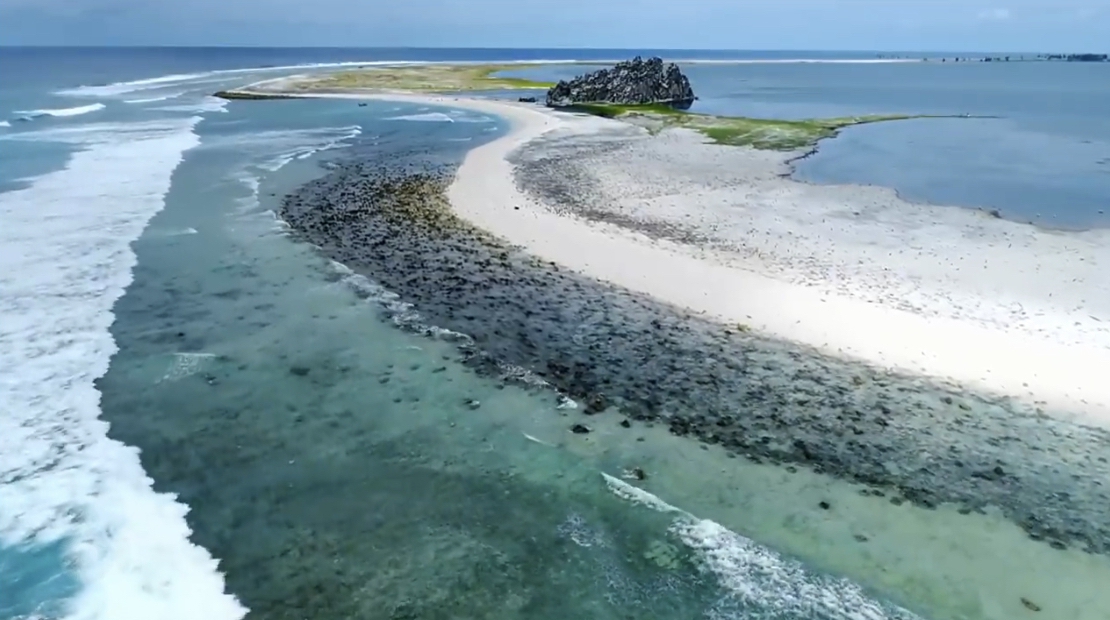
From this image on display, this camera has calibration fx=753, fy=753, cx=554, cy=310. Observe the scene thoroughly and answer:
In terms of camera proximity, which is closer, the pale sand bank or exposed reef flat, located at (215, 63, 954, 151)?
the pale sand bank

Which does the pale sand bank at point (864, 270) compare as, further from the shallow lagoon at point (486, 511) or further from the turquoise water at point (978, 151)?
the shallow lagoon at point (486, 511)

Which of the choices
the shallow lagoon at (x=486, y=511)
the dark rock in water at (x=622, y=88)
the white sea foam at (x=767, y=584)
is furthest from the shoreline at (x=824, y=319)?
the dark rock in water at (x=622, y=88)

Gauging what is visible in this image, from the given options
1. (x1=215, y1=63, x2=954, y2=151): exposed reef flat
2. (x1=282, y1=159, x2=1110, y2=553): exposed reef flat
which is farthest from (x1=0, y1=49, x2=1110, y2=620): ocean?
(x1=215, y1=63, x2=954, y2=151): exposed reef flat

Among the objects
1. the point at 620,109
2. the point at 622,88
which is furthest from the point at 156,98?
the point at 620,109

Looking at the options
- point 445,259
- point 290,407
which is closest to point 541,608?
point 290,407

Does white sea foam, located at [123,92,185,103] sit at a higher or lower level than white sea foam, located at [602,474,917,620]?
higher

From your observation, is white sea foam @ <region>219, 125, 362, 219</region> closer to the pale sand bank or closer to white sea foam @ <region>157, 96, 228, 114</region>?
the pale sand bank

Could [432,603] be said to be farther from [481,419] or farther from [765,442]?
[765,442]
